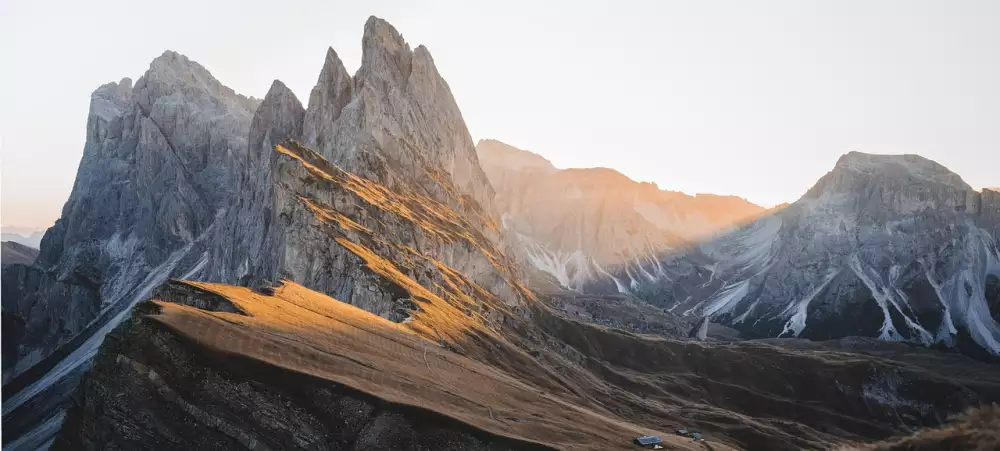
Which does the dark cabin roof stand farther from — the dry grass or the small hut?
the dry grass

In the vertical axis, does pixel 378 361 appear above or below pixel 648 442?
above

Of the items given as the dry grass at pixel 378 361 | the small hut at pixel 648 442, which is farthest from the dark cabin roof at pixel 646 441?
the dry grass at pixel 378 361

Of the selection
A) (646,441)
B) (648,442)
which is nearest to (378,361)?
(646,441)

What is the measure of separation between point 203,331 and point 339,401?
11.6 metres

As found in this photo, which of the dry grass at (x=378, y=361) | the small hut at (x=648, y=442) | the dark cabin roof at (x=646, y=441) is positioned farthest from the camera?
the dark cabin roof at (x=646, y=441)

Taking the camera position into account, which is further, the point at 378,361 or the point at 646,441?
the point at 646,441

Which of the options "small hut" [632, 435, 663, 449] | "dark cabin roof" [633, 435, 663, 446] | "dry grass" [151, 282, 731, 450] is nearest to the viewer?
"dry grass" [151, 282, 731, 450]

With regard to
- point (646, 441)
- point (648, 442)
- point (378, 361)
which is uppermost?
point (378, 361)

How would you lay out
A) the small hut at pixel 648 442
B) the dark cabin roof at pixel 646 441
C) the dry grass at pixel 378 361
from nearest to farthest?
the dry grass at pixel 378 361 → the small hut at pixel 648 442 → the dark cabin roof at pixel 646 441

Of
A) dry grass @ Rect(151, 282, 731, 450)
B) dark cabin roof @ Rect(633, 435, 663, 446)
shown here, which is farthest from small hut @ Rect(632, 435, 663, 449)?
dry grass @ Rect(151, 282, 731, 450)

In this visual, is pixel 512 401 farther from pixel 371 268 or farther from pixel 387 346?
pixel 371 268

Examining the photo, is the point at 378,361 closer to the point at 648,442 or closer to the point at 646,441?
the point at 646,441

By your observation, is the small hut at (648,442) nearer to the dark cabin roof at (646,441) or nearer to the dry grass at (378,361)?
the dark cabin roof at (646,441)

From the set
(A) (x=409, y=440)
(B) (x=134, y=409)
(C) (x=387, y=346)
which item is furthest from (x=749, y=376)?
(B) (x=134, y=409)
